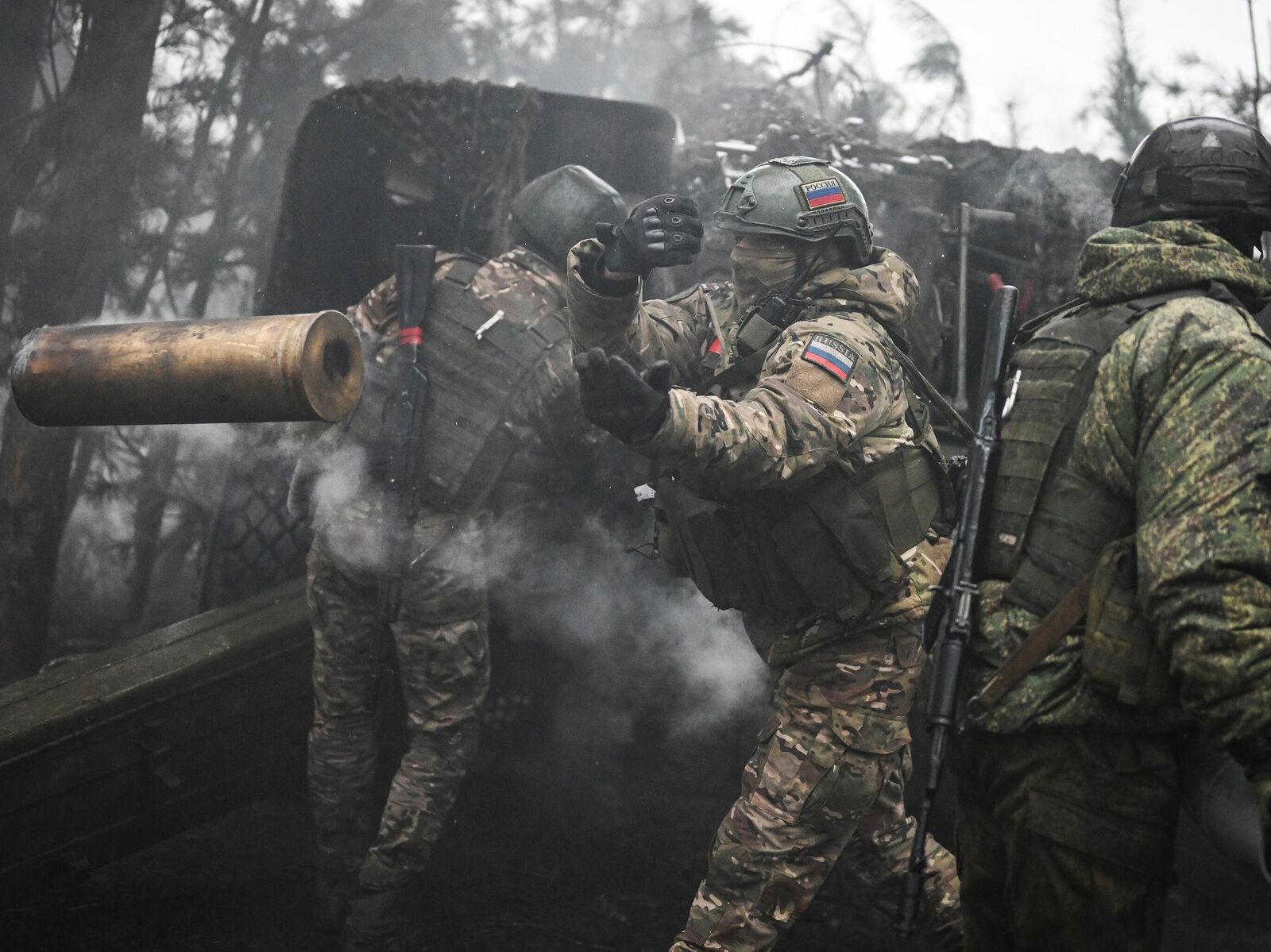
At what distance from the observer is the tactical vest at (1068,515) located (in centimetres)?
215

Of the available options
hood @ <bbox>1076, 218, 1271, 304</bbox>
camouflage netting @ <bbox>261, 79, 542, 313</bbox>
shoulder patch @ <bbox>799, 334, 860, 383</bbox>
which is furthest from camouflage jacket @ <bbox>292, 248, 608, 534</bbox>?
hood @ <bbox>1076, 218, 1271, 304</bbox>

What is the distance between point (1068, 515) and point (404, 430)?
251 cm

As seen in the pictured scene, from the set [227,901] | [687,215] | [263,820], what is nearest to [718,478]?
[687,215]

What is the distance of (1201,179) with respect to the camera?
2.46 meters

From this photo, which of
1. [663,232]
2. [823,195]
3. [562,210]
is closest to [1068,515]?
[663,232]

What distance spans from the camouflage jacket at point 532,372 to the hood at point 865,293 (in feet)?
4.04

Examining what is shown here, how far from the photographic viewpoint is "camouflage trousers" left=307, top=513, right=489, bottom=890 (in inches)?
164

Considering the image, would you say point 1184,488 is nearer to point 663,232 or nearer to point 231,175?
point 663,232

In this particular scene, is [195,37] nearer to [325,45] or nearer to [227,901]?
[325,45]

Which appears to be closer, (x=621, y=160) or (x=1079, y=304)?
(x=1079, y=304)

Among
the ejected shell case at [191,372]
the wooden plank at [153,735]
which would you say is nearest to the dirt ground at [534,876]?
the wooden plank at [153,735]

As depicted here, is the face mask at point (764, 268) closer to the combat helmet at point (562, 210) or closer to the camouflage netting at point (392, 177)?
the combat helmet at point (562, 210)

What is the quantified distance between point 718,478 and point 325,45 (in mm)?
6846

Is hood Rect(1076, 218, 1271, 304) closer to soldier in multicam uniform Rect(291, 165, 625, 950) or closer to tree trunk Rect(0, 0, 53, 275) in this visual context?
soldier in multicam uniform Rect(291, 165, 625, 950)
